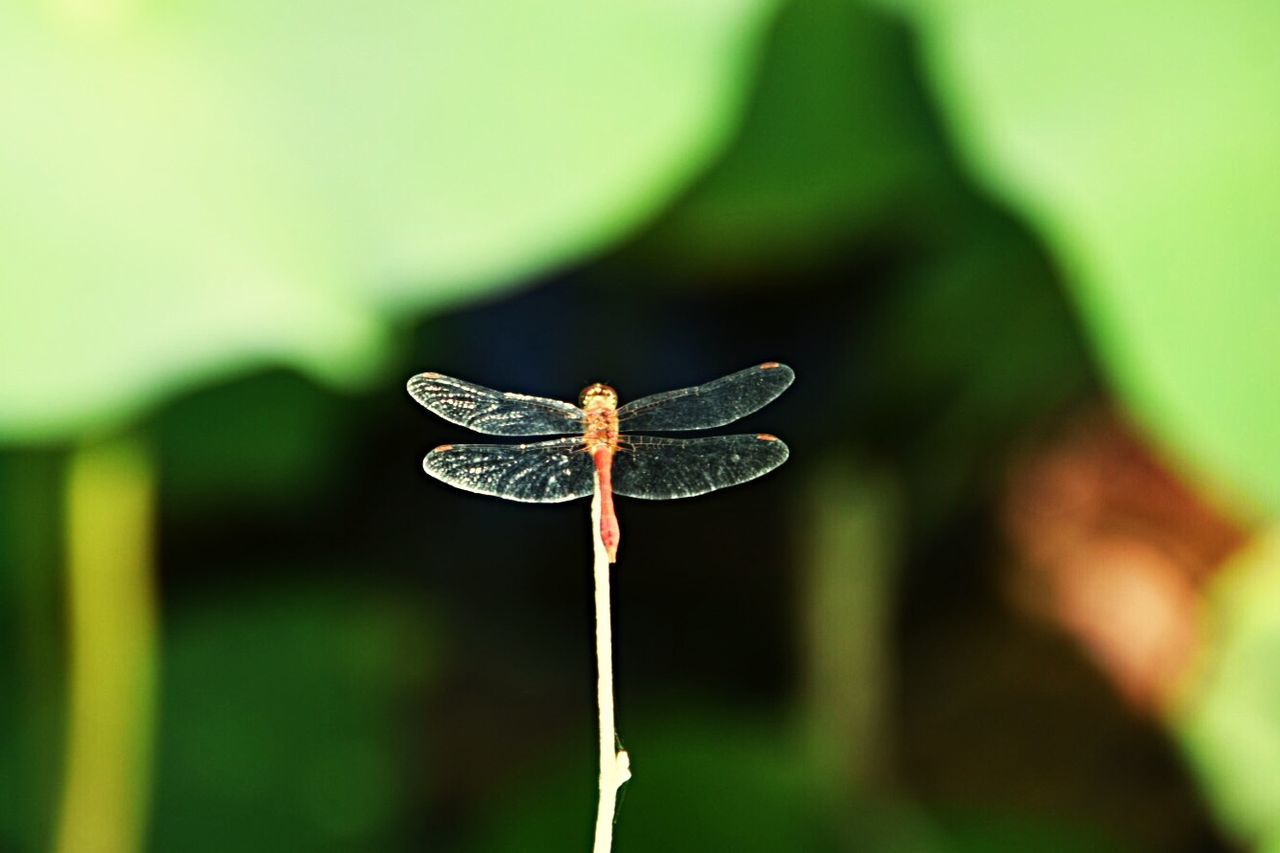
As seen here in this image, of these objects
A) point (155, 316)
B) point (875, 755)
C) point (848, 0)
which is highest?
point (848, 0)

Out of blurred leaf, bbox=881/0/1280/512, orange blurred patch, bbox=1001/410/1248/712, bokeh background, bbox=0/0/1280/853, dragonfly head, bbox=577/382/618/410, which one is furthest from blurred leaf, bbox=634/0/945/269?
dragonfly head, bbox=577/382/618/410

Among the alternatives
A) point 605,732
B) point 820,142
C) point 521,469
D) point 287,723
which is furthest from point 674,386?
point 605,732

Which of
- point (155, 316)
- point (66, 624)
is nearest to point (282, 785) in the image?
point (66, 624)

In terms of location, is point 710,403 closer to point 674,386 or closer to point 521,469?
point 521,469

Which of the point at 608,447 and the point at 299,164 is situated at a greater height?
the point at 299,164

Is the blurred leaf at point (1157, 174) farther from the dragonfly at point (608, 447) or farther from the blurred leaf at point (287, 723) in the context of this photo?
the blurred leaf at point (287, 723)

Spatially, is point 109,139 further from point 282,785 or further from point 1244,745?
point 1244,745
